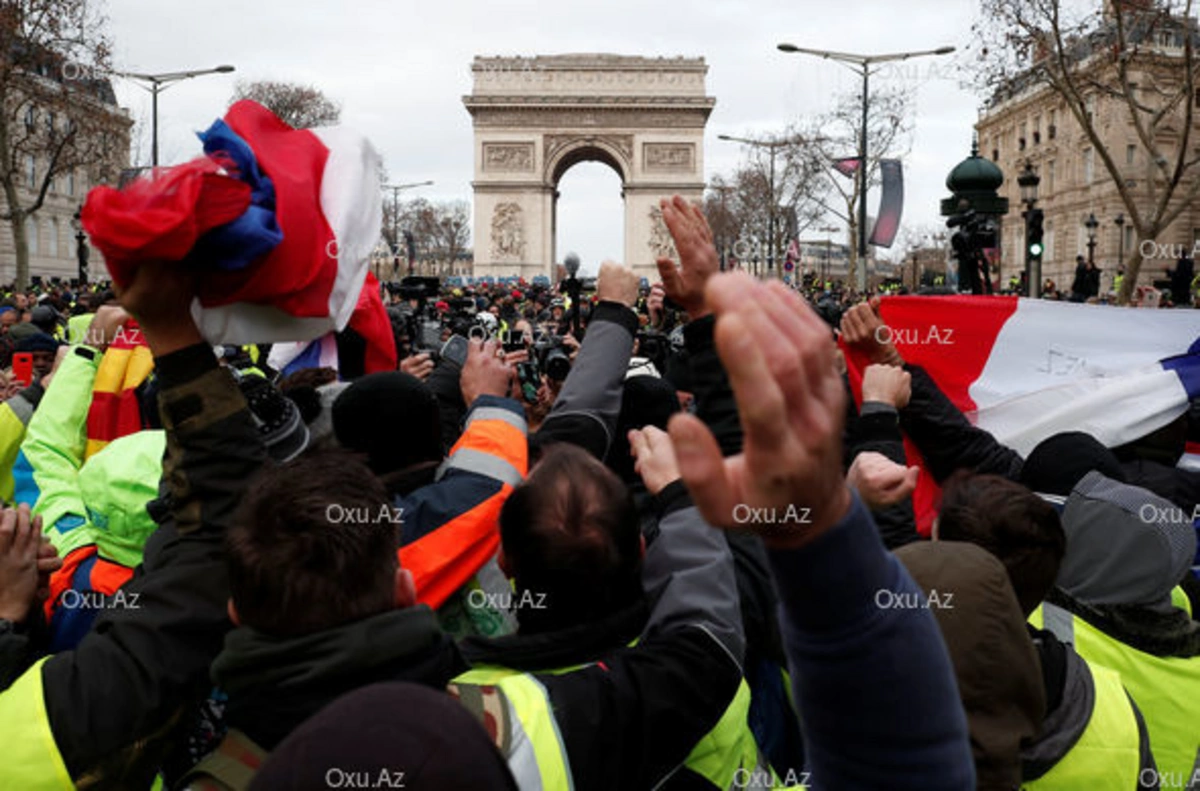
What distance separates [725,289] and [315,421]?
8.02 ft

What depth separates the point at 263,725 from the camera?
152cm

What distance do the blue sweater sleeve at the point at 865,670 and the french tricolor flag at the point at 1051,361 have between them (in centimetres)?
Result: 331

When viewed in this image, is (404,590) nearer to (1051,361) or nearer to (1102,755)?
(1102,755)

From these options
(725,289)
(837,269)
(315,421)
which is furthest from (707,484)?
(837,269)

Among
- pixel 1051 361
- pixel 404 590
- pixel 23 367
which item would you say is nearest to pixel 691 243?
pixel 404 590

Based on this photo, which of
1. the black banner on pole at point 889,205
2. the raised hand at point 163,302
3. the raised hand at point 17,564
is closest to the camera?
the raised hand at point 163,302

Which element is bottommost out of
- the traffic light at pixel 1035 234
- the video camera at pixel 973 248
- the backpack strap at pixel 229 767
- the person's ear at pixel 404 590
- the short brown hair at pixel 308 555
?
the backpack strap at pixel 229 767

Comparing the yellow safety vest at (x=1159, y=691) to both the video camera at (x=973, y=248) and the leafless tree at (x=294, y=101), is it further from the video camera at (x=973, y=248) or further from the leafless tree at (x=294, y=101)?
the leafless tree at (x=294, y=101)

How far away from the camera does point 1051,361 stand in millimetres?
4465

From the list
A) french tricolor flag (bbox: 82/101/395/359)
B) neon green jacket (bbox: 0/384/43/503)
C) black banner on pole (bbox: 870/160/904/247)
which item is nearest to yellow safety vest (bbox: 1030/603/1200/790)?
french tricolor flag (bbox: 82/101/395/359)

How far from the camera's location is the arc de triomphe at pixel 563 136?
53.3m

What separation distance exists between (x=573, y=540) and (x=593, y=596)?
117mm

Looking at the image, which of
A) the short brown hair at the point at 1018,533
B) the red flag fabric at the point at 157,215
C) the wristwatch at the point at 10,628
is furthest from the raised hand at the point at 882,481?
the wristwatch at the point at 10,628

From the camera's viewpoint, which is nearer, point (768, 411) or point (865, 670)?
point (768, 411)
